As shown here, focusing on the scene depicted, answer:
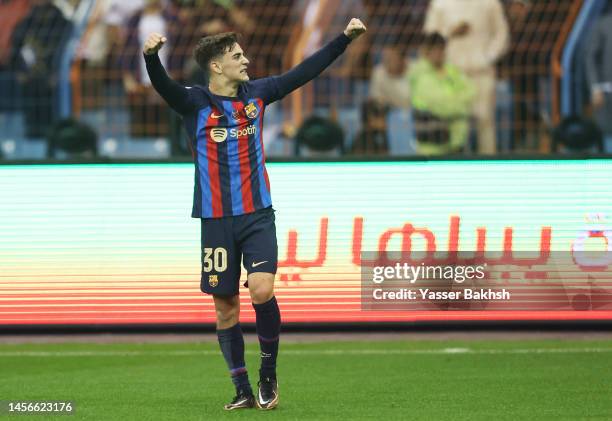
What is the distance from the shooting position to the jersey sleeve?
6.85 metres

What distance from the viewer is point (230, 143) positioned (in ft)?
23.5

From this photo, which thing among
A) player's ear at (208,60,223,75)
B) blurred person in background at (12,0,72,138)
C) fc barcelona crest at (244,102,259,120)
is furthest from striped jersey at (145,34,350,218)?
blurred person in background at (12,0,72,138)

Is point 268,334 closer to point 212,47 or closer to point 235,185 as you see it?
point 235,185

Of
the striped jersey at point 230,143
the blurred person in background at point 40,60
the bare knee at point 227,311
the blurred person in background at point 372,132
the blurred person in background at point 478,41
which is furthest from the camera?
the blurred person in background at point 40,60

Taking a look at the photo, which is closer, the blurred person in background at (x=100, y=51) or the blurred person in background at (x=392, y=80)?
the blurred person in background at (x=392, y=80)

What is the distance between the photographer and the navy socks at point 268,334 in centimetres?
713

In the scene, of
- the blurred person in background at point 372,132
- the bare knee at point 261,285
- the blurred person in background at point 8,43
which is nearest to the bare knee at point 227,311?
the bare knee at point 261,285

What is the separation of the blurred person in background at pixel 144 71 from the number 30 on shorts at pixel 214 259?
21.0ft

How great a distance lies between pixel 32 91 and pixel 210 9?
185cm

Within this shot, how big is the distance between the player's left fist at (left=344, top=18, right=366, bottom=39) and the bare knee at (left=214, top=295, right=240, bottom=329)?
1391 mm

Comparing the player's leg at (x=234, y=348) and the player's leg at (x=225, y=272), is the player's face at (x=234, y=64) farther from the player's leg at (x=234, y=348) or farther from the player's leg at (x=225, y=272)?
the player's leg at (x=234, y=348)

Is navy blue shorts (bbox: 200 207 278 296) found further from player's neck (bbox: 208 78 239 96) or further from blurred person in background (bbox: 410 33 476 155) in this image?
blurred person in background (bbox: 410 33 476 155)

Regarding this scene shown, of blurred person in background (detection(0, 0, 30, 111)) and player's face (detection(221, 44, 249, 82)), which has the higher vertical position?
blurred person in background (detection(0, 0, 30, 111))

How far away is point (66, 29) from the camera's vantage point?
14.0 meters
